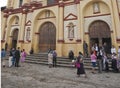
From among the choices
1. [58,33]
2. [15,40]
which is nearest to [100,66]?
[58,33]

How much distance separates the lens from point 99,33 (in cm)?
1662

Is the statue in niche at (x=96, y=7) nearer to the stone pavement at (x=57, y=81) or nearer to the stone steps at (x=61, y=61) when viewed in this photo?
the stone steps at (x=61, y=61)

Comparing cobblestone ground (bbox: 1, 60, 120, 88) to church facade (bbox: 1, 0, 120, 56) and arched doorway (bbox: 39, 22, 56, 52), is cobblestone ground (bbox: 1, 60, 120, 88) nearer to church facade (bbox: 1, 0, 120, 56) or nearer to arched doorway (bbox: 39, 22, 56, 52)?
church facade (bbox: 1, 0, 120, 56)

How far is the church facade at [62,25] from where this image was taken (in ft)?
53.4

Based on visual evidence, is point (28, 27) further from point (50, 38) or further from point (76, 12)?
point (76, 12)

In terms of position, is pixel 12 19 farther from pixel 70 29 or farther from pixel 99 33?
pixel 99 33

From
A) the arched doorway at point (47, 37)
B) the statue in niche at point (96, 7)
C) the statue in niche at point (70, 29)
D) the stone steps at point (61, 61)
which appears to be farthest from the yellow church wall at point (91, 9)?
the stone steps at point (61, 61)

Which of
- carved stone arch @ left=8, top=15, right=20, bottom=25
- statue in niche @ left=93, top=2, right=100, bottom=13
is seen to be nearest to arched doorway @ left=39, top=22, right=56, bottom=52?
carved stone arch @ left=8, top=15, right=20, bottom=25

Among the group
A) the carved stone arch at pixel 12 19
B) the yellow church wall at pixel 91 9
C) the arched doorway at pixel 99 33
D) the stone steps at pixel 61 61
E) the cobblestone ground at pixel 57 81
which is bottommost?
the cobblestone ground at pixel 57 81

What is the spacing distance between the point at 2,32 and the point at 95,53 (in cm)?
1847

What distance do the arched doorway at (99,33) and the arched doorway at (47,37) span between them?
5.20 m

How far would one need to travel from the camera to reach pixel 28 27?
21.8 metres

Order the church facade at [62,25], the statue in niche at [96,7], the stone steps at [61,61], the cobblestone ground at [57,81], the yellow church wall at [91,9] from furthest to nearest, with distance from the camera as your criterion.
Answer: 1. the statue in niche at [96,7]
2. the yellow church wall at [91,9]
3. the church facade at [62,25]
4. the stone steps at [61,61]
5. the cobblestone ground at [57,81]

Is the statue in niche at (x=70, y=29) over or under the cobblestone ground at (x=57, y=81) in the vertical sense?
over
